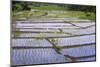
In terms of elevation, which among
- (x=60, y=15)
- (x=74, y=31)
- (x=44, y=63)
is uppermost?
(x=60, y=15)

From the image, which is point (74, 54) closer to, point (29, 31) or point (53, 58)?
point (53, 58)

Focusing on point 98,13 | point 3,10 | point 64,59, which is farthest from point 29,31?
point 98,13

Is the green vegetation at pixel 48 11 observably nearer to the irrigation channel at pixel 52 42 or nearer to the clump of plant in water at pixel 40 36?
the irrigation channel at pixel 52 42

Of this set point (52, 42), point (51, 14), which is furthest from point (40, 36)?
point (51, 14)

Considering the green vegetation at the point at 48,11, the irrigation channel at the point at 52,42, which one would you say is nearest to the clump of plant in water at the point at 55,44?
the irrigation channel at the point at 52,42

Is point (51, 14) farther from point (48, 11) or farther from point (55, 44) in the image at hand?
point (55, 44)

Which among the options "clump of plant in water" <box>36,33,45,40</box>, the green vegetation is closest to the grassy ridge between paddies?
the green vegetation
